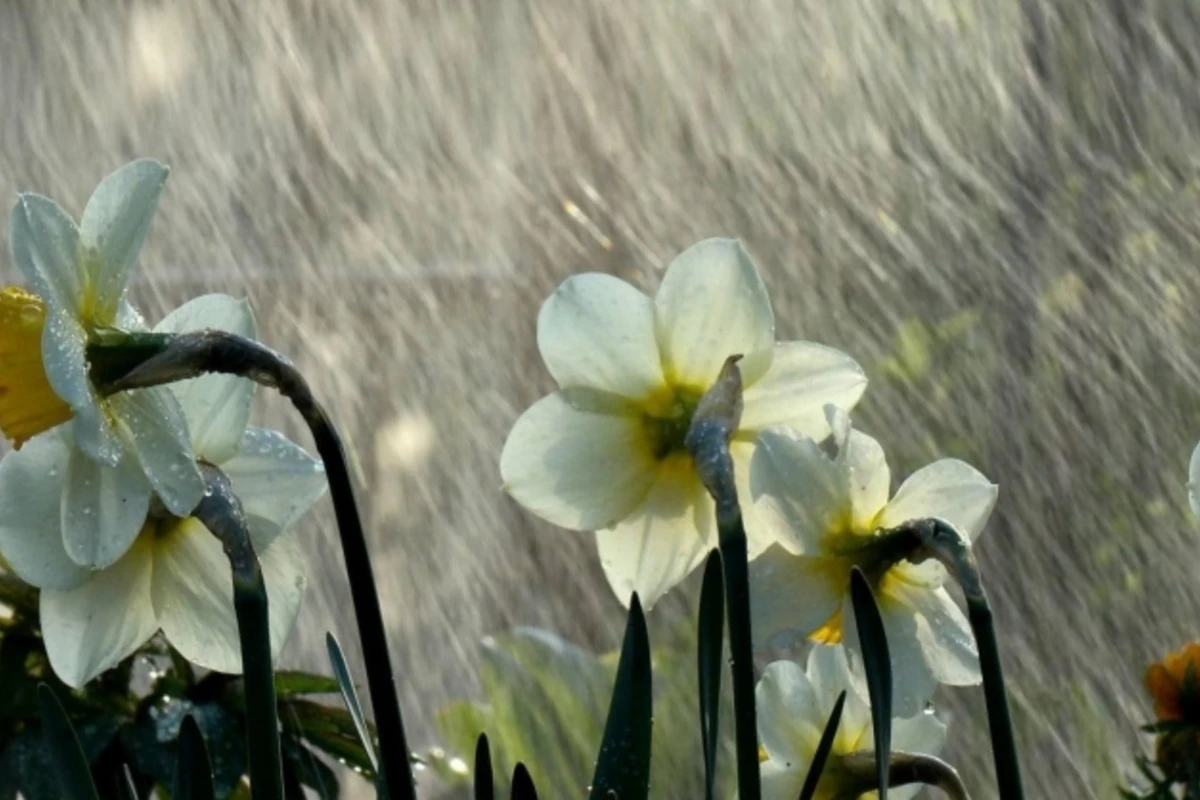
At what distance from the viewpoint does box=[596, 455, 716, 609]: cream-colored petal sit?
44cm

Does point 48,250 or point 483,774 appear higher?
point 48,250

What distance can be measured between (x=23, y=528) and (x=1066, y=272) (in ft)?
2.85

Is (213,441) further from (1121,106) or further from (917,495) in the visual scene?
(1121,106)

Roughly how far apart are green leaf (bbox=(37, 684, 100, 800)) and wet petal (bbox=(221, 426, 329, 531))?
68 millimetres

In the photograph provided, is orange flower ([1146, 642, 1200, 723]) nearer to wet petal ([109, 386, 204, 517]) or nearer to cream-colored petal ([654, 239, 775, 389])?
cream-colored petal ([654, 239, 775, 389])

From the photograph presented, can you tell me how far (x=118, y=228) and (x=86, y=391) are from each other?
5 centimetres

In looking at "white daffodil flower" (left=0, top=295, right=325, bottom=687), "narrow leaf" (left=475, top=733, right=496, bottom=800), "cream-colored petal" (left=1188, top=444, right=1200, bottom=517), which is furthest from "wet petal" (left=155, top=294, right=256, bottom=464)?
"cream-colored petal" (left=1188, top=444, right=1200, bottom=517)

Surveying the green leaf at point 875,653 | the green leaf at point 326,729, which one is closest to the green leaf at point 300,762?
the green leaf at point 326,729

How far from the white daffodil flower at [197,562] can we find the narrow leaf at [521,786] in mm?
73

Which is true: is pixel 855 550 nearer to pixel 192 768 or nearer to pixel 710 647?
pixel 710 647

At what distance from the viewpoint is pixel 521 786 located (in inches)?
15.1

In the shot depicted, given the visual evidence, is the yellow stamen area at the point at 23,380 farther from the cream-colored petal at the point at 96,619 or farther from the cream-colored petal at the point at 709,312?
the cream-colored petal at the point at 709,312

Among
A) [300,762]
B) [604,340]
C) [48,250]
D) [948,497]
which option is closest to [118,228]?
[48,250]

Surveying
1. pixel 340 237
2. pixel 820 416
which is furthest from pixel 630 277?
pixel 820 416
